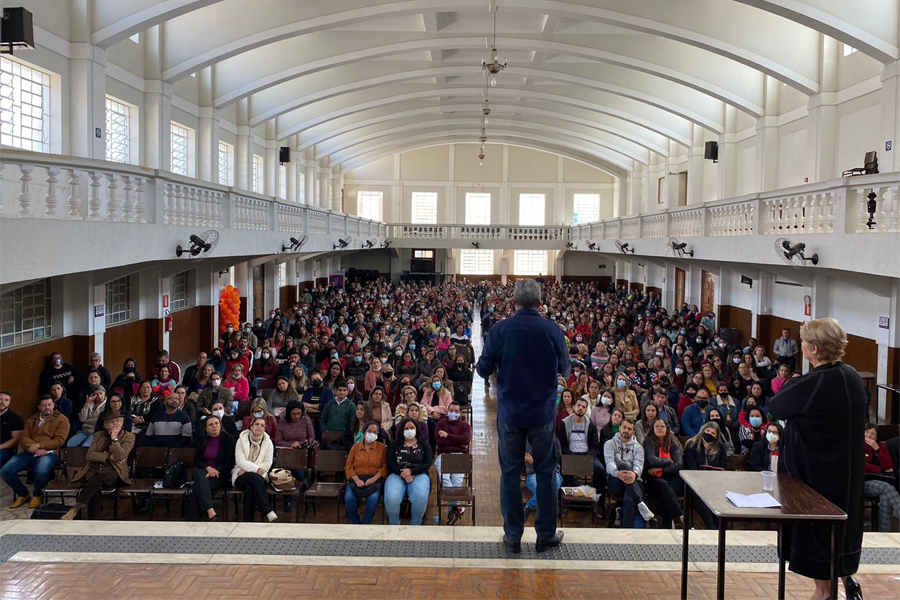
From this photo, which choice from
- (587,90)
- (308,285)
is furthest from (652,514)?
(308,285)

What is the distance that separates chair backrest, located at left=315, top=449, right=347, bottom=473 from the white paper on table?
530cm

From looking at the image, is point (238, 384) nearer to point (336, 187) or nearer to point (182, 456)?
point (182, 456)

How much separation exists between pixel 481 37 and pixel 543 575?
16.2 meters

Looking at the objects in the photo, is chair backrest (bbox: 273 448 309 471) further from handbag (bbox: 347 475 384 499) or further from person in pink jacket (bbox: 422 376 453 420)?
person in pink jacket (bbox: 422 376 453 420)

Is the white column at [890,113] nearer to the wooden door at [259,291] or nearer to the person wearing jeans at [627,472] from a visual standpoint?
the person wearing jeans at [627,472]

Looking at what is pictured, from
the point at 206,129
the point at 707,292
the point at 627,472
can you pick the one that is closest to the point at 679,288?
the point at 707,292

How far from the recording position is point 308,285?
1126 inches

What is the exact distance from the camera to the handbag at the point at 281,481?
24.0 feet

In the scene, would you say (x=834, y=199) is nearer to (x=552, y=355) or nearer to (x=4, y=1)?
(x=552, y=355)

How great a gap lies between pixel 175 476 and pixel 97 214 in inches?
130

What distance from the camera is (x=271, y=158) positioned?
922 inches

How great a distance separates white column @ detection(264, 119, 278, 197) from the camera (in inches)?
913

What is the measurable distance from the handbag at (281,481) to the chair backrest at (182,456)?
1.00 metres

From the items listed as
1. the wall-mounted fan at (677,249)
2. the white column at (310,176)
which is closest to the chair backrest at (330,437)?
the wall-mounted fan at (677,249)
